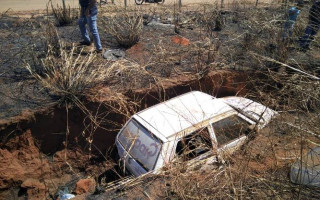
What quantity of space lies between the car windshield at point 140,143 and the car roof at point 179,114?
0.37 feet

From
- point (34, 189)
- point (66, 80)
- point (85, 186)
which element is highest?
point (66, 80)

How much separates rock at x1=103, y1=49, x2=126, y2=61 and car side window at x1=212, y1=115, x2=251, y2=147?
11.7ft

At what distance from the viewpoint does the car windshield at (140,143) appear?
4.28 metres

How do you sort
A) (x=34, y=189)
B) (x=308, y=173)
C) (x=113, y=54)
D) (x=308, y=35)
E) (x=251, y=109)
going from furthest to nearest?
(x=113, y=54) → (x=251, y=109) → (x=34, y=189) → (x=308, y=35) → (x=308, y=173)

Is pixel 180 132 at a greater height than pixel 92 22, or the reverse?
pixel 92 22

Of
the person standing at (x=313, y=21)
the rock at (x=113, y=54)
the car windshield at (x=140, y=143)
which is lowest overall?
the car windshield at (x=140, y=143)

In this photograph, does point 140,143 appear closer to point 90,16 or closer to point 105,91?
point 105,91

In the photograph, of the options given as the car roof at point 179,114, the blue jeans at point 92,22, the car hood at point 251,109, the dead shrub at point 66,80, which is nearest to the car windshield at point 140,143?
the car roof at point 179,114

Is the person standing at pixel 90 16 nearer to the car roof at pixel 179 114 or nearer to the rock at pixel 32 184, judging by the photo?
the car roof at pixel 179 114

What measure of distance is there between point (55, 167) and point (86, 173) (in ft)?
2.08

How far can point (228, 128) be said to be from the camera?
4855 millimetres

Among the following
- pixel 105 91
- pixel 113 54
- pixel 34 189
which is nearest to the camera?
pixel 34 189

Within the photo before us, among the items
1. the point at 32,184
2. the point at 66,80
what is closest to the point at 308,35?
the point at 66,80

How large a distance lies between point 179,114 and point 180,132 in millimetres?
360
